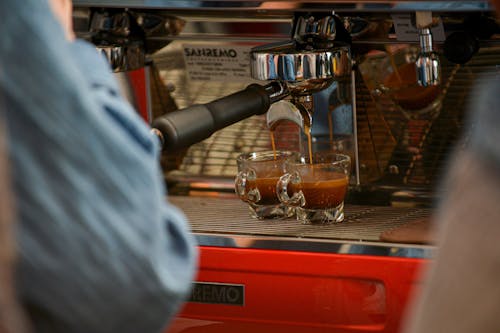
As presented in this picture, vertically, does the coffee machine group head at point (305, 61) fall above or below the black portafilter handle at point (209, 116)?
above

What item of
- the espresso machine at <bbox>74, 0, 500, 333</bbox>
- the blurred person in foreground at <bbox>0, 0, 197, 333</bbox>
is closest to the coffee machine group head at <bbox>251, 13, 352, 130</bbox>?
the espresso machine at <bbox>74, 0, 500, 333</bbox>

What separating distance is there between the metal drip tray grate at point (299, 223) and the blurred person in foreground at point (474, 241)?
0.75 m

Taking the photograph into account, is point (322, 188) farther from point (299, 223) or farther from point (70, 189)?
point (70, 189)

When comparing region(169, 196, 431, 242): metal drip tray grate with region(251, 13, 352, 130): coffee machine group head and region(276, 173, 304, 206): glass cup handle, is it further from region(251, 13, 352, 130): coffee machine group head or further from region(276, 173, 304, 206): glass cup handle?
region(251, 13, 352, 130): coffee machine group head

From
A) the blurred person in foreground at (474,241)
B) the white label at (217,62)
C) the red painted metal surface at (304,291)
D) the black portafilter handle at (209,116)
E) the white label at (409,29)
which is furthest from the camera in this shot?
the white label at (217,62)

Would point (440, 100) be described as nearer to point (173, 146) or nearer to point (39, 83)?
point (173, 146)

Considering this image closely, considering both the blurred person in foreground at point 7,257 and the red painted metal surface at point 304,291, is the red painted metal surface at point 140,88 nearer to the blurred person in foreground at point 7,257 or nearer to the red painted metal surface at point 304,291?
the red painted metal surface at point 304,291

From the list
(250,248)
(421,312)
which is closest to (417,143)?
(250,248)

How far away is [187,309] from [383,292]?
0.87 ft

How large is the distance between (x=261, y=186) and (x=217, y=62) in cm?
24

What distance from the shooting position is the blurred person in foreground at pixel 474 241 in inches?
16.6

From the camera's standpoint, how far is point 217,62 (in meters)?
1.45

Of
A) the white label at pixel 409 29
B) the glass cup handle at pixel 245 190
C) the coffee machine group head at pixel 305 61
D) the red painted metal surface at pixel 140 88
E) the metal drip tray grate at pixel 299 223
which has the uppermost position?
the white label at pixel 409 29

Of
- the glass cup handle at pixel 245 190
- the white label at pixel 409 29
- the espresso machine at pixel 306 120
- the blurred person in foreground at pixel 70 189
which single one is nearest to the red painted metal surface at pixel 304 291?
the espresso machine at pixel 306 120
